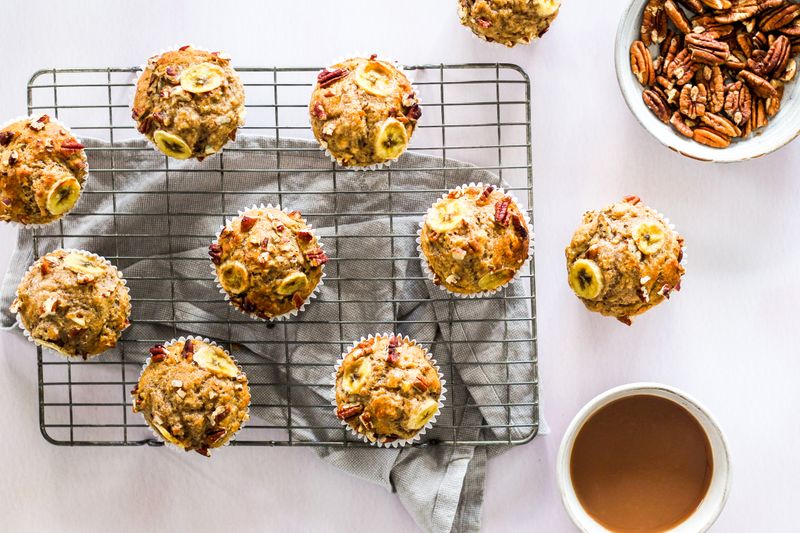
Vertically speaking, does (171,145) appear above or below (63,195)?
above

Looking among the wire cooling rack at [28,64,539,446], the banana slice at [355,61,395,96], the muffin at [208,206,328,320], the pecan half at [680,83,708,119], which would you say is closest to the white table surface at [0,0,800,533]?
the wire cooling rack at [28,64,539,446]

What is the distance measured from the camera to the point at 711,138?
10.2 ft

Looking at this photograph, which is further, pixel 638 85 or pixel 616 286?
pixel 638 85

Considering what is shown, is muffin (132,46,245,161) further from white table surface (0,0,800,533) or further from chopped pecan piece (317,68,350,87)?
white table surface (0,0,800,533)

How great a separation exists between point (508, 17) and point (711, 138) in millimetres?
899

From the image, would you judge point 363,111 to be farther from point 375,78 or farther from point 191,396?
point 191,396

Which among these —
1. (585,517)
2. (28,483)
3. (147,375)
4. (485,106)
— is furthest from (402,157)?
(28,483)

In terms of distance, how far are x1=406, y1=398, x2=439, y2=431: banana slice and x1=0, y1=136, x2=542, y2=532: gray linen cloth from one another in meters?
0.31

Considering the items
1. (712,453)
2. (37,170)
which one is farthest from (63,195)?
(712,453)

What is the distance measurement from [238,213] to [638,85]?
5.18 ft

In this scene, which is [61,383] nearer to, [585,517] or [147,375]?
[147,375]

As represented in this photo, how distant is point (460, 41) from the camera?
130 inches

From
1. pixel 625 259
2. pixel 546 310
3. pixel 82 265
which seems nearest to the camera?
pixel 625 259

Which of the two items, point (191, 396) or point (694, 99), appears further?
Answer: point (694, 99)
